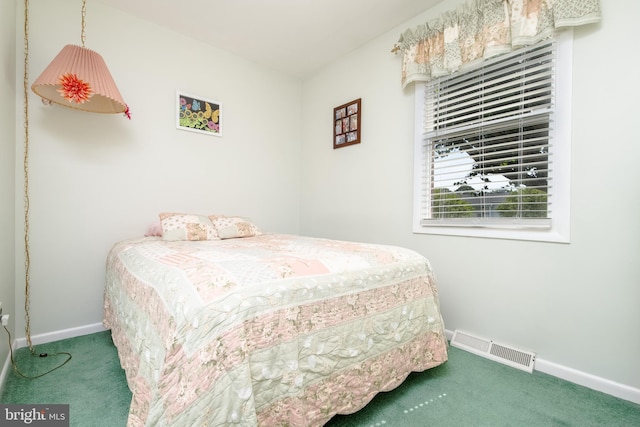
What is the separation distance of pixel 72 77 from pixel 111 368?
1.79 meters

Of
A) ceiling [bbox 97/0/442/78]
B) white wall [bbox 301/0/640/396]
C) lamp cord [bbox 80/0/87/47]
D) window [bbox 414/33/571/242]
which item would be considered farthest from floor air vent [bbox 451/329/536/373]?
lamp cord [bbox 80/0/87/47]

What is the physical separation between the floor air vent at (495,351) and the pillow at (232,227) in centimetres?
184

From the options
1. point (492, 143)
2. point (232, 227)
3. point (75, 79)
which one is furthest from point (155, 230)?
point (492, 143)

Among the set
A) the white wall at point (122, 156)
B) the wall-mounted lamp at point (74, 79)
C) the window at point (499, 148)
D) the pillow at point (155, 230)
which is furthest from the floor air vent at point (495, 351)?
the wall-mounted lamp at point (74, 79)

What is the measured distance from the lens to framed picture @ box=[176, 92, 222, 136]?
9.10 feet

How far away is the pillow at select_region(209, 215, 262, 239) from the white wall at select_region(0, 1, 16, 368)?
49.2 inches

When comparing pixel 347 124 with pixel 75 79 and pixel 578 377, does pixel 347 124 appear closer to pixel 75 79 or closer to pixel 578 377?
pixel 75 79

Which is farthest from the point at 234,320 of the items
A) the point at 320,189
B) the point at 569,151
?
the point at 320,189

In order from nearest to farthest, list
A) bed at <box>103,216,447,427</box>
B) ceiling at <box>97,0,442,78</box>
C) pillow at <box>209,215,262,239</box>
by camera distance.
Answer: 1. bed at <box>103,216,447,427</box>
2. ceiling at <box>97,0,442,78</box>
3. pillow at <box>209,215,262,239</box>

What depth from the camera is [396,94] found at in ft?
8.74

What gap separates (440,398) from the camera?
60.2 inches

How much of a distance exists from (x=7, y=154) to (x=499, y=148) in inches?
125

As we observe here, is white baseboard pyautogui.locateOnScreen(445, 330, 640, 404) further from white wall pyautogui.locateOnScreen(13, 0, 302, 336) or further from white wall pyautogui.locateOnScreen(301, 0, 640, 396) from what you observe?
white wall pyautogui.locateOnScreen(13, 0, 302, 336)

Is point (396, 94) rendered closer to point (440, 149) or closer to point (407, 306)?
point (440, 149)
